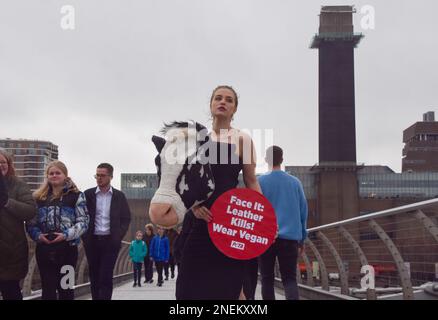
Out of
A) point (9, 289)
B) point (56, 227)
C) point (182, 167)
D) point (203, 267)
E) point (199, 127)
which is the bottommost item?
point (9, 289)

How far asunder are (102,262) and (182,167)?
352cm

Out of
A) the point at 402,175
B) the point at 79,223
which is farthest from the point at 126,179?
the point at 79,223

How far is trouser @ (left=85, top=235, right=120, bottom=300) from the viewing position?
514cm

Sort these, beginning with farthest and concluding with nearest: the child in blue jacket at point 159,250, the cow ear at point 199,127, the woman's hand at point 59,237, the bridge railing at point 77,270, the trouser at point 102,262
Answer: the child in blue jacket at point 159,250 < the bridge railing at point 77,270 < the trouser at point 102,262 < the woman's hand at point 59,237 < the cow ear at point 199,127

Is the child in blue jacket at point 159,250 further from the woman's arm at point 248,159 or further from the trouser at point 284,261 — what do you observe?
the woman's arm at point 248,159

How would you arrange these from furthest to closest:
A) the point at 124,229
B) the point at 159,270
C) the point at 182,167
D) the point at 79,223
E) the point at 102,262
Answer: the point at 159,270 < the point at 124,229 < the point at 102,262 < the point at 79,223 < the point at 182,167

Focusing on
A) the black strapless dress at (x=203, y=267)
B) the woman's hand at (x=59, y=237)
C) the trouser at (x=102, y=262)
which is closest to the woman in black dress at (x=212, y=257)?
the black strapless dress at (x=203, y=267)

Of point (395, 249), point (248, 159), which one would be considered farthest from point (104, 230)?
point (248, 159)

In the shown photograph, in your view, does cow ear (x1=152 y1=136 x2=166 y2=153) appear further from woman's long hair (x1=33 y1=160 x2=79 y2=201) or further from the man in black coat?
the man in black coat

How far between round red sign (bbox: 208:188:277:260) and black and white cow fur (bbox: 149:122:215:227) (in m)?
0.07

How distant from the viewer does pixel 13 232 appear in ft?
12.6

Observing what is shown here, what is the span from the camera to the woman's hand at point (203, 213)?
6.42ft

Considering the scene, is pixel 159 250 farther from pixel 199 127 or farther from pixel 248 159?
pixel 199 127

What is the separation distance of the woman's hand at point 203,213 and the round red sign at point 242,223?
2 centimetres
